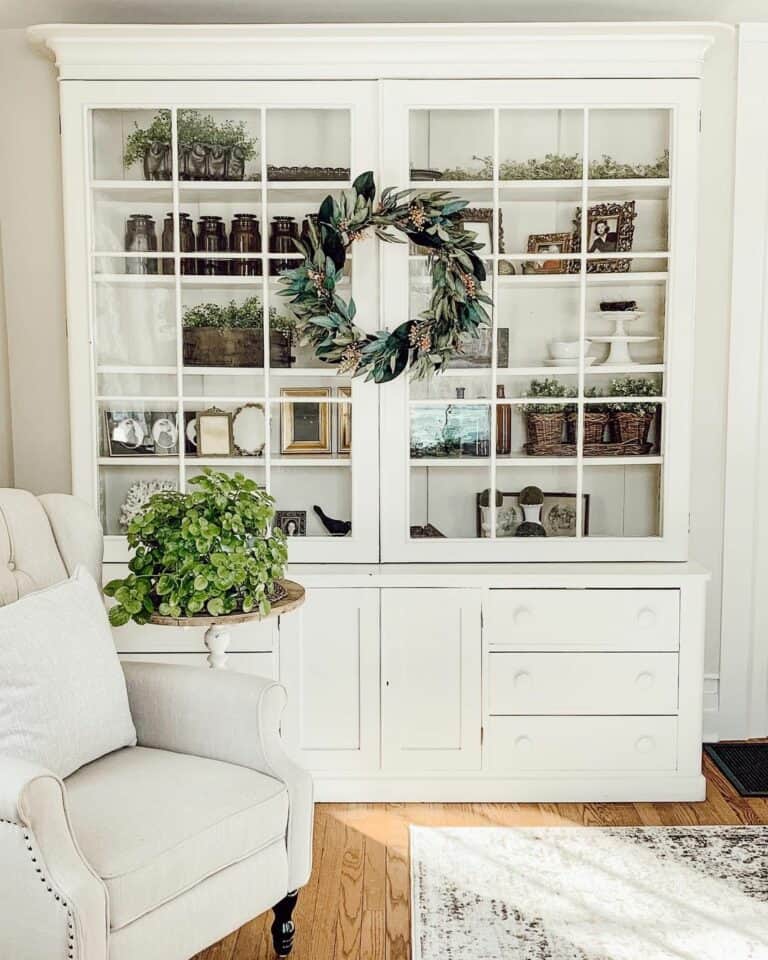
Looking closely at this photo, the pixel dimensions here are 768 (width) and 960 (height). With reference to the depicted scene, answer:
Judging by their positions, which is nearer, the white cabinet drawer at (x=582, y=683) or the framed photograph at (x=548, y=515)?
the white cabinet drawer at (x=582, y=683)

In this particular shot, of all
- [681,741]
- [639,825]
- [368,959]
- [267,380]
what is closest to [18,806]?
[368,959]

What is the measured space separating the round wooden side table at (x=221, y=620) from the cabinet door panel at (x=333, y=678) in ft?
0.94

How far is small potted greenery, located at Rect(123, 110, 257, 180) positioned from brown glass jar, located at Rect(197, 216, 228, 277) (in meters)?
0.14

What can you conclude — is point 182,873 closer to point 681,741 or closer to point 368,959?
point 368,959

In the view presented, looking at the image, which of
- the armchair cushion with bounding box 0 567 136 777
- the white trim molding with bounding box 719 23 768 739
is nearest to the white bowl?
the white trim molding with bounding box 719 23 768 739

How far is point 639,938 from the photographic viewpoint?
2.39 meters

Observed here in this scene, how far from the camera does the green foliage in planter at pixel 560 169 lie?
3.16 metres

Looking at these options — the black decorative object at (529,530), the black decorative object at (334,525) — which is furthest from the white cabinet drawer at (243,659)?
the black decorative object at (529,530)

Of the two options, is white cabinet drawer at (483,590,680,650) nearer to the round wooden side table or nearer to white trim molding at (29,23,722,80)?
the round wooden side table

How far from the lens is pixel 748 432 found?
357 centimetres

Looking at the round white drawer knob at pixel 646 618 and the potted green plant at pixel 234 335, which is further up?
the potted green plant at pixel 234 335

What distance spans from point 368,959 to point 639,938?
0.66m

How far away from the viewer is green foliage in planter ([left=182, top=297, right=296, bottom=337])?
127 inches

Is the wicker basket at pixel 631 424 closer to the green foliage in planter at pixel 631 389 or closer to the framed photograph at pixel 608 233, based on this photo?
the green foliage in planter at pixel 631 389
